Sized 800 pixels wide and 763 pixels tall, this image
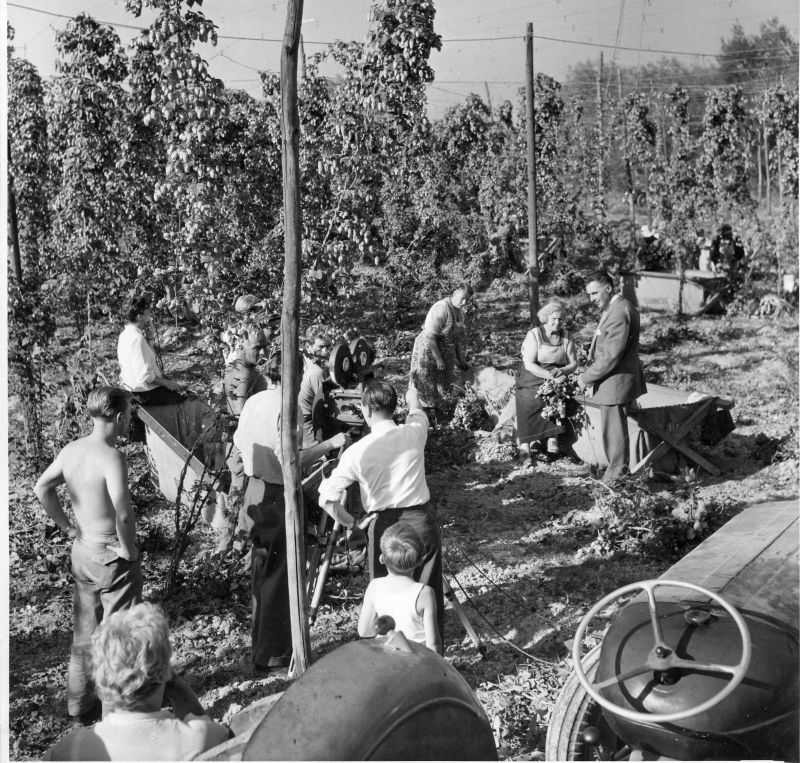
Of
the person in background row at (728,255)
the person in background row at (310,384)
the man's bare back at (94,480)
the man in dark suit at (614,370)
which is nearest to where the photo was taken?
the man's bare back at (94,480)

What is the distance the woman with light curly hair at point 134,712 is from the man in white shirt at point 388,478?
5.17 feet

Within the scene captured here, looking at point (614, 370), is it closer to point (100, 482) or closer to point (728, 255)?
point (100, 482)

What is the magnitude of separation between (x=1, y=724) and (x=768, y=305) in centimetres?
1230

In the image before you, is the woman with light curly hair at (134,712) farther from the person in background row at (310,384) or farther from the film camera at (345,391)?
the person in background row at (310,384)

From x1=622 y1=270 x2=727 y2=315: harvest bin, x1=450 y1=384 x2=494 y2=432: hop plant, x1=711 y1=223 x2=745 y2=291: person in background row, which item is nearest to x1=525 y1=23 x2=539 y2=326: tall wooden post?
x1=622 y1=270 x2=727 y2=315: harvest bin

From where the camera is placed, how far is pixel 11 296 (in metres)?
6.79

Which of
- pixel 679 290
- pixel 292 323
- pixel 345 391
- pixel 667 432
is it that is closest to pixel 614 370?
pixel 667 432

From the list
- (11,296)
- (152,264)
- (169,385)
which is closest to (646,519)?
(169,385)

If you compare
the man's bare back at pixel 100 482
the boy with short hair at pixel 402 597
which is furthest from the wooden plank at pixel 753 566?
the man's bare back at pixel 100 482

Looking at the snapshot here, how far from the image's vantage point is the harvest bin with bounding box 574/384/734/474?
686cm

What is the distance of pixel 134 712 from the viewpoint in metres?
2.42

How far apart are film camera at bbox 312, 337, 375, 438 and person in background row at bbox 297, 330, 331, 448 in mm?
49

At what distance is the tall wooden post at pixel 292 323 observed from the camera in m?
3.24

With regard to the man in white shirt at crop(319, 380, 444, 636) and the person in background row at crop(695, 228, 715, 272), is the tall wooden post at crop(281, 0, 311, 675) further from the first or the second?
the person in background row at crop(695, 228, 715, 272)
